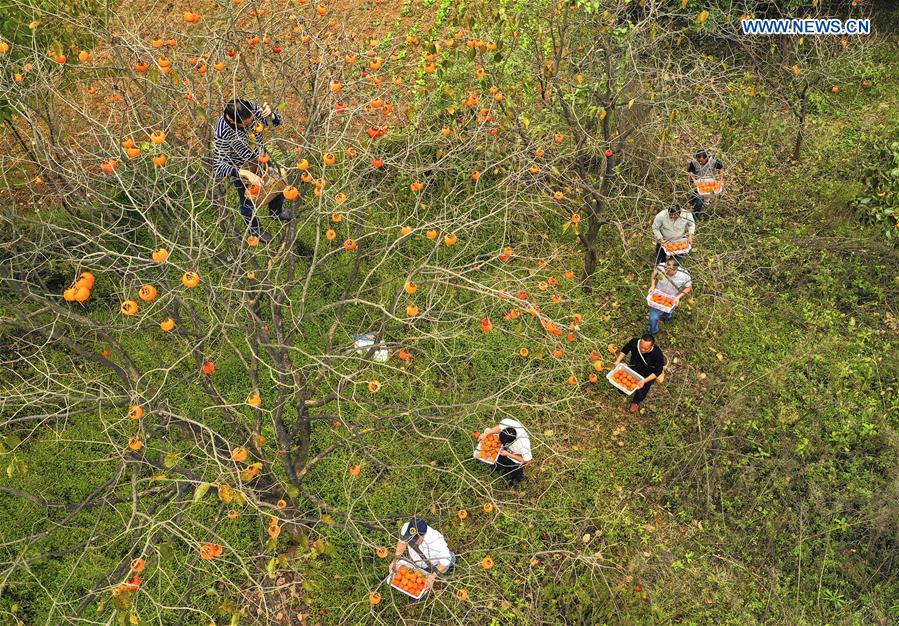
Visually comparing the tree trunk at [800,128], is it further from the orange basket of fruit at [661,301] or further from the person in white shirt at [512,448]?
the person in white shirt at [512,448]

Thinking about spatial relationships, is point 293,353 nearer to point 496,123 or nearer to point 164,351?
point 164,351

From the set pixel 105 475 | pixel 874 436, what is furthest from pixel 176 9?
pixel 874 436

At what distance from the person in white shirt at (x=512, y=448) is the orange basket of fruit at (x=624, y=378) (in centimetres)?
103

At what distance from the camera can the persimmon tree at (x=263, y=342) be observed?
4090 mm

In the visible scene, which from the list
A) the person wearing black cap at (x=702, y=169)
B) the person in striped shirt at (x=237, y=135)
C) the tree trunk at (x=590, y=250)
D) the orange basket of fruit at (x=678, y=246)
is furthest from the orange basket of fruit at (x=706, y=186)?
the person in striped shirt at (x=237, y=135)

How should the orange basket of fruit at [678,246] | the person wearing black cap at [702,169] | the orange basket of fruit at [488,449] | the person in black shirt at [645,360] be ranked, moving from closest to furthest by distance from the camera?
the orange basket of fruit at [488,449], the person in black shirt at [645,360], the orange basket of fruit at [678,246], the person wearing black cap at [702,169]

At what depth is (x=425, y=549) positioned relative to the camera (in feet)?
15.5

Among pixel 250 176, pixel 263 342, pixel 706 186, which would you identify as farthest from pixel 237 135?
pixel 706 186

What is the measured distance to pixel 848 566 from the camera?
5.08 metres

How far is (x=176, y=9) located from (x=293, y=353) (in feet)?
22.4

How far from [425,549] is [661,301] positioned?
132 inches

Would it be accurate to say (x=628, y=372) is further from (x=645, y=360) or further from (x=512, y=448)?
(x=512, y=448)

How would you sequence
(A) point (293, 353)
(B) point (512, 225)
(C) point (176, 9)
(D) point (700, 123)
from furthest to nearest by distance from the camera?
1. (C) point (176, 9)
2. (D) point (700, 123)
3. (B) point (512, 225)
4. (A) point (293, 353)

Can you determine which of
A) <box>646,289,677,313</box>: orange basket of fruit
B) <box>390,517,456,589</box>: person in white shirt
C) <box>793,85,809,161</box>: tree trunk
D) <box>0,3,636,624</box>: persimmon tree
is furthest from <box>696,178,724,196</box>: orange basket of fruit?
<box>390,517,456,589</box>: person in white shirt
